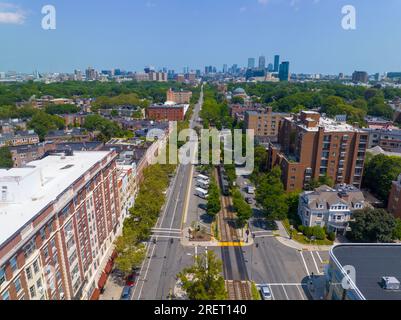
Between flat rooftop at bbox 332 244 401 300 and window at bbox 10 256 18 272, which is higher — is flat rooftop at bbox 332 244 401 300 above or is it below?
below

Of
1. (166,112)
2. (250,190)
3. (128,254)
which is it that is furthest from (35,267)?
(166,112)

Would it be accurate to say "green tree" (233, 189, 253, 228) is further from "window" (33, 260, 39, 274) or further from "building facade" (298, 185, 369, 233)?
"window" (33, 260, 39, 274)

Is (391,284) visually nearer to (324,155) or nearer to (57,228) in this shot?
(57,228)

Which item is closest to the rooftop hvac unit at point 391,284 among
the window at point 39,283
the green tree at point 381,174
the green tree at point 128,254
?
the green tree at point 128,254

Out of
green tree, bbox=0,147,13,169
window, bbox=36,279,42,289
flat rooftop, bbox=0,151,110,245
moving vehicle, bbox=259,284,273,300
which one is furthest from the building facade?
green tree, bbox=0,147,13,169
